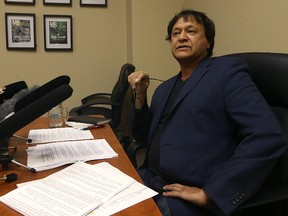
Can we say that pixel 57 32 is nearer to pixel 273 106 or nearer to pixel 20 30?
pixel 20 30

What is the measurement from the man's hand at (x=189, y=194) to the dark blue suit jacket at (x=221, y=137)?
A: 27 millimetres

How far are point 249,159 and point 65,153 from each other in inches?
27.3

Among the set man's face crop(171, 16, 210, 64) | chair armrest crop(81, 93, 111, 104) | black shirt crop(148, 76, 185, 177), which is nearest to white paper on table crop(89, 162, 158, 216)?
black shirt crop(148, 76, 185, 177)

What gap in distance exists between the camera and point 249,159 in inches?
39.4

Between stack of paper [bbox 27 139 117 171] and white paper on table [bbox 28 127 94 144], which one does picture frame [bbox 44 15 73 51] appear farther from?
stack of paper [bbox 27 139 117 171]

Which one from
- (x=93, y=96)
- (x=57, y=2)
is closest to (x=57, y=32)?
(x=57, y=2)

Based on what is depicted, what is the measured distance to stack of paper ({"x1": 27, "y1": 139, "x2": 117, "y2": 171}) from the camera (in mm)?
1123

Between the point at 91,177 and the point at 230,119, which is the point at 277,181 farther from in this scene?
the point at 91,177

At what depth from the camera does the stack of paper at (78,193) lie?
80cm

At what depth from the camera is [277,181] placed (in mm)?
1103

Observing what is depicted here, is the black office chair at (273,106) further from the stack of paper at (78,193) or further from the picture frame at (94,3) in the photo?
the picture frame at (94,3)

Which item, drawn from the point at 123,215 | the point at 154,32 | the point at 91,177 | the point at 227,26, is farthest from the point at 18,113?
the point at 154,32

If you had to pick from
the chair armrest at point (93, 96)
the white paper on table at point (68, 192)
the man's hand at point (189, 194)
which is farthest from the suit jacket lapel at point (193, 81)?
the chair armrest at point (93, 96)

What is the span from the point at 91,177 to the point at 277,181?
0.66 metres
